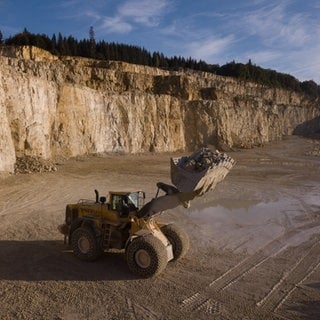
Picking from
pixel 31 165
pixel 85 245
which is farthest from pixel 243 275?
pixel 31 165

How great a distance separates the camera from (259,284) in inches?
335

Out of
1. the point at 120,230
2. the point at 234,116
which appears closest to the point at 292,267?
the point at 120,230

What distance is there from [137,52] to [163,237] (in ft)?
266

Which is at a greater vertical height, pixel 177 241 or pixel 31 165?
pixel 31 165

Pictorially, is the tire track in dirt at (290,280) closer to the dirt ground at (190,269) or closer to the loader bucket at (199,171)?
the dirt ground at (190,269)

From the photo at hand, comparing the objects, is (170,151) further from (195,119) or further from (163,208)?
(163,208)

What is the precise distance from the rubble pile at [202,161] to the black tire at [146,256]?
168cm

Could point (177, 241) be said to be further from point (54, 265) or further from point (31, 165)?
point (31, 165)

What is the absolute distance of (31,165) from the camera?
77.5 feet

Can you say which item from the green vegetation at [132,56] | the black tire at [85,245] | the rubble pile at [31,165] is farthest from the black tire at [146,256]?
the green vegetation at [132,56]

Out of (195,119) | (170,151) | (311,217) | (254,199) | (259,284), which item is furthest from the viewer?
(195,119)

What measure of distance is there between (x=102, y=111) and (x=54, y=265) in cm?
2679

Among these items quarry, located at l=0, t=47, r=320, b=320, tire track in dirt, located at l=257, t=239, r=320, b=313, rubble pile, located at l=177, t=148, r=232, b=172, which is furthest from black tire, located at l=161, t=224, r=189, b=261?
tire track in dirt, located at l=257, t=239, r=320, b=313

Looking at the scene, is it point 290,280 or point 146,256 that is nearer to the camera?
point 146,256
